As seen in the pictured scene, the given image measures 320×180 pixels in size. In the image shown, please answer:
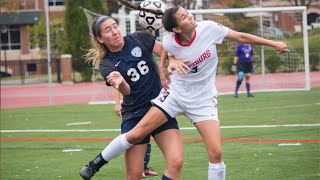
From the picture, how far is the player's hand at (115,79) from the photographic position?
8.03 m

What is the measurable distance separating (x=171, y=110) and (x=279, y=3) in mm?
46866

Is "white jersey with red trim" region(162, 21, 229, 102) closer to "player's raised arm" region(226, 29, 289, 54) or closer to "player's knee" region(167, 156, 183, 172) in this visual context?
"player's raised arm" region(226, 29, 289, 54)

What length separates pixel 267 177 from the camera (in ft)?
33.7

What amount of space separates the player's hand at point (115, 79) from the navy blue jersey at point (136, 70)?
30cm

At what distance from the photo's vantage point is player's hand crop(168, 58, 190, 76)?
8.09 m

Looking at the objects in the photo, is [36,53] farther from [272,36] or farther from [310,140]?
[310,140]

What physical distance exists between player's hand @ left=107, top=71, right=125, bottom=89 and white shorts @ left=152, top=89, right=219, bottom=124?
559 millimetres

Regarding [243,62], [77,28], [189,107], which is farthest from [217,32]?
[77,28]

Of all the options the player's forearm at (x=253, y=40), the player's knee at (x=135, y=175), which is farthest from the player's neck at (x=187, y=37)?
the player's knee at (x=135, y=175)

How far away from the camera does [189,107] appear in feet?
27.5

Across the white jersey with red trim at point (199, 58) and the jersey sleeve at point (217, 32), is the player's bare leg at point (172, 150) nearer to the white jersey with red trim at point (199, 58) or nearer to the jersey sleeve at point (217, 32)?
the white jersey with red trim at point (199, 58)

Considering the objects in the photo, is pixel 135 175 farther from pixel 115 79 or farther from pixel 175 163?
pixel 115 79

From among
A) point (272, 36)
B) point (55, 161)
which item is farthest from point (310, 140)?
point (272, 36)

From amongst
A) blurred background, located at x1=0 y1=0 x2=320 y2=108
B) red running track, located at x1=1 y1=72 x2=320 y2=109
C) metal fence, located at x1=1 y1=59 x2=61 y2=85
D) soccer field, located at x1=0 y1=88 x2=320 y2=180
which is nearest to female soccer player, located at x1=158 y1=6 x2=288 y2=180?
soccer field, located at x1=0 y1=88 x2=320 y2=180
